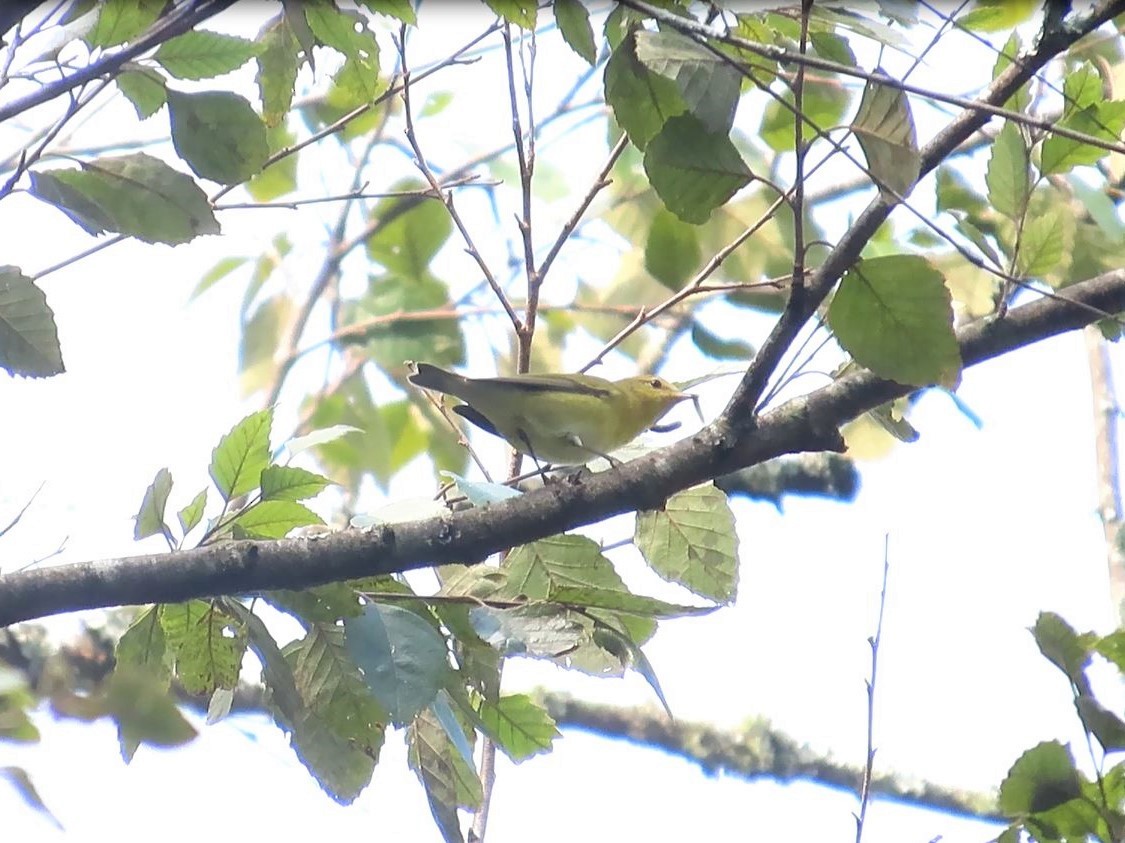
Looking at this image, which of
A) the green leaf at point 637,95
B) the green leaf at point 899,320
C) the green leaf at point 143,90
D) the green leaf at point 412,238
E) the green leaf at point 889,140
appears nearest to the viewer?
the green leaf at point 889,140

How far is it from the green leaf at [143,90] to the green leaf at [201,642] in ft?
2.48

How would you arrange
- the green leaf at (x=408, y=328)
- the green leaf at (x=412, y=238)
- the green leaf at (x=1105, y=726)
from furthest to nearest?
the green leaf at (x=412, y=238) → the green leaf at (x=408, y=328) → the green leaf at (x=1105, y=726)

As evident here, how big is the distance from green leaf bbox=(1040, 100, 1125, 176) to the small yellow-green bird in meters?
1.15

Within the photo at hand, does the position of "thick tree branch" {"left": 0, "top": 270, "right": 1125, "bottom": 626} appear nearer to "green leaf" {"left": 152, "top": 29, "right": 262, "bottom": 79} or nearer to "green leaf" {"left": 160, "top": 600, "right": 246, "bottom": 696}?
"green leaf" {"left": 160, "top": 600, "right": 246, "bottom": 696}

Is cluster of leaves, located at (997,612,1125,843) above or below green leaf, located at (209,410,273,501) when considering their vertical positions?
below

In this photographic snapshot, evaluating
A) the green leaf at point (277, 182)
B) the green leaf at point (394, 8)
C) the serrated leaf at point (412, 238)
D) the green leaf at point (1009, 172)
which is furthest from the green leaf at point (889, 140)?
the green leaf at point (277, 182)

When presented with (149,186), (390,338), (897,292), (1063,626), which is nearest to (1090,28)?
(897,292)

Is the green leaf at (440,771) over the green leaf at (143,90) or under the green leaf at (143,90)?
under

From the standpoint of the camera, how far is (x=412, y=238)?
4.66 meters

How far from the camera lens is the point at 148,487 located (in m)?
1.84

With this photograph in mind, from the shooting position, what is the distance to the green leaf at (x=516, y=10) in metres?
1.58

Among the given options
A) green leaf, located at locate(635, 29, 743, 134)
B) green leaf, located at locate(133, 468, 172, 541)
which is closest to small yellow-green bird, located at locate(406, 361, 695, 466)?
green leaf, located at locate(133, 468, 172, 541)

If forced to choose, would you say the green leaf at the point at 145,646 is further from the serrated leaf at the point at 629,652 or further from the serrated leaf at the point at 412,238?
the serrated leaf at the point at 412,238

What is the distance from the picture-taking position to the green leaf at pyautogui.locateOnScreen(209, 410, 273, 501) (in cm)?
191
